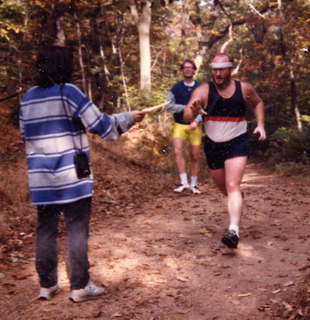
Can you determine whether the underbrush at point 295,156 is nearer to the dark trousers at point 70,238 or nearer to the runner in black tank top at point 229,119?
the runner in black tank top at point 229,119

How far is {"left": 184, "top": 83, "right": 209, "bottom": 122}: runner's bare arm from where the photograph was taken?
474 centimetres

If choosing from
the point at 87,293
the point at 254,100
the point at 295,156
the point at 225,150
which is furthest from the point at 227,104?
the point at 295,156

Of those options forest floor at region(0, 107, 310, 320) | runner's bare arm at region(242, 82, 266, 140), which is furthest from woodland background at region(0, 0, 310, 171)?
runner's bare arm at region(242, 82, 266, 140)

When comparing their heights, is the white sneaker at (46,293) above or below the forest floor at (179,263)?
above

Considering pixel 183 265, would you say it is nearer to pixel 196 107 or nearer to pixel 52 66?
pixel 196 107

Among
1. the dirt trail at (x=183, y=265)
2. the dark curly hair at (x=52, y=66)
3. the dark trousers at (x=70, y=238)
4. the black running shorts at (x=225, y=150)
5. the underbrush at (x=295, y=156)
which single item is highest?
the dark curly hair at (x=52, y=66)

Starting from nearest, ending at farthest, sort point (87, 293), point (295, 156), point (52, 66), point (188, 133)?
point (52, 66)
point (87, 293)
point (188, 133)
point (295, 156)

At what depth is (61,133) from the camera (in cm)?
326

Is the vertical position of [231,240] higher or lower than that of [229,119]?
lower

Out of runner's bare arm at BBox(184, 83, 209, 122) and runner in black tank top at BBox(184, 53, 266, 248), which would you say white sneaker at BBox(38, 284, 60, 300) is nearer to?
runner in black tank top at BBox(184, 53, 266, 248)

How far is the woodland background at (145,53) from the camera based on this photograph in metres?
12.4

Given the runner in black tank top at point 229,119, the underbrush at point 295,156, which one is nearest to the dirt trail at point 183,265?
the runner in black tank top at point 229,119

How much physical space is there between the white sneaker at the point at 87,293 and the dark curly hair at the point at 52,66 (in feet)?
5.62

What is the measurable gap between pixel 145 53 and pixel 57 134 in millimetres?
12651
